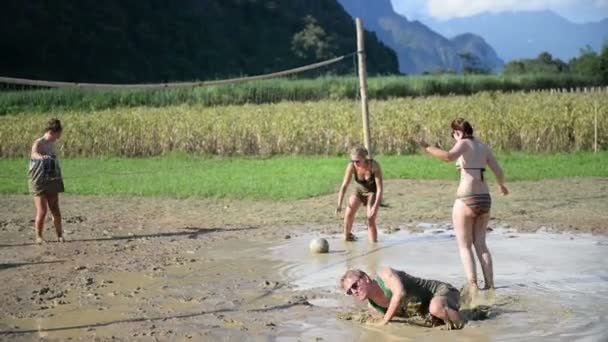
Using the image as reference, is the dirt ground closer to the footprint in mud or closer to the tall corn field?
the footprint in mud

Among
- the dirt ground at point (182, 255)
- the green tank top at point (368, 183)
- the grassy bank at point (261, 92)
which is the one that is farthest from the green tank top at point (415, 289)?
the grassy bank at point (261, 92)

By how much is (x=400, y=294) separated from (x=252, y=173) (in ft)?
49.5

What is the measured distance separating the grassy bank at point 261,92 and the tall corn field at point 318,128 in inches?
362

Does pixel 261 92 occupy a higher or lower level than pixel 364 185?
higher

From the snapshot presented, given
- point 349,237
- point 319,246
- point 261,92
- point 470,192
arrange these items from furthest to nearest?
point 261,92 < point 349,237 < point 319,246 < point 470,192

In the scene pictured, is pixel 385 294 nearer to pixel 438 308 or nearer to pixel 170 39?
pixel 438 308

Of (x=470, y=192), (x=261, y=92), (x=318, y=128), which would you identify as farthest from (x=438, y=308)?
(x=261, y=92)

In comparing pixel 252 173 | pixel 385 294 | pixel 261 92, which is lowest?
pixel 385 294

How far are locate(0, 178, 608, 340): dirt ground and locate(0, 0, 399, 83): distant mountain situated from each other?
176ft

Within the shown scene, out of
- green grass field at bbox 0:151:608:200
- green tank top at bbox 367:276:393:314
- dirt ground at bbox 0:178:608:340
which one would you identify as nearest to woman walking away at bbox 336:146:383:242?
dirt ground at bbox 0:178:608:340

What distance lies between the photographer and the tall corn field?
24.7 m

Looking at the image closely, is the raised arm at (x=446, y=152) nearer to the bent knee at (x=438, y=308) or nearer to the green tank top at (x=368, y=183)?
the bent knee at (x=438, y=308)

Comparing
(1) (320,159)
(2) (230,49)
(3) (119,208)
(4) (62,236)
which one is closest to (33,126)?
(1) (320,159)

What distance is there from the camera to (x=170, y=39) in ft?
276
